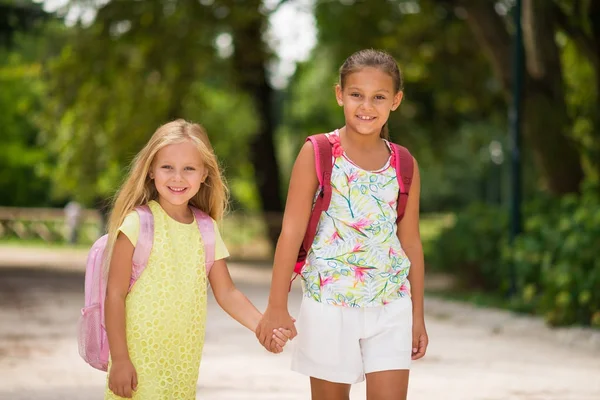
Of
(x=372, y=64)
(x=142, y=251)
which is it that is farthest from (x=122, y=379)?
(x=372, y=64)

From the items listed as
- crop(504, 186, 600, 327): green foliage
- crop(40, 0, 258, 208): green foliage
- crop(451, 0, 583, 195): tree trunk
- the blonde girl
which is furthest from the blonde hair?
crop(40, 0, 258, 208): green foliage

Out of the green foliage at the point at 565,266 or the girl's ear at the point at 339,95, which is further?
the green foliage at the point at 565,266

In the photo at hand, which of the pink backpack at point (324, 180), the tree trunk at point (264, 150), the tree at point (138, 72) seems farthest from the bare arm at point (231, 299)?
the tree trunk at point (264, 150)

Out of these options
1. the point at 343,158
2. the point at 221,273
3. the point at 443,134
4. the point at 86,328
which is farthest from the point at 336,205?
the point at 443,134

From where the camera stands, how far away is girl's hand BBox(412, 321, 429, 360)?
14.6 ft

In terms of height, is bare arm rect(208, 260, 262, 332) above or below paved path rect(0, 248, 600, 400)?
above

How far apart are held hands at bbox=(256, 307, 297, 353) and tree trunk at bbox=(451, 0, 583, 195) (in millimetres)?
13205

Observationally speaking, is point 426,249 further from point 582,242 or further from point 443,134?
point 443,134

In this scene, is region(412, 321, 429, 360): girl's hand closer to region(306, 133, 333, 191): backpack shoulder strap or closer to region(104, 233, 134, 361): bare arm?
region(306, 133, 333, 191): backpack shoulder strap

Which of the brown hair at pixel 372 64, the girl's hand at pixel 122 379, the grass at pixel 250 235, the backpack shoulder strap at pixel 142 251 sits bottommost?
the grass at pixel 250 235

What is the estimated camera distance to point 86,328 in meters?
4.31

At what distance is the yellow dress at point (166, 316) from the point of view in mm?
4168

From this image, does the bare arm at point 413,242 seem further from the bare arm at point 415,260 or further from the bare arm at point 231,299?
the bare arm at point 231,299

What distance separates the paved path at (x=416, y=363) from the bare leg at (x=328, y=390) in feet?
9.75
